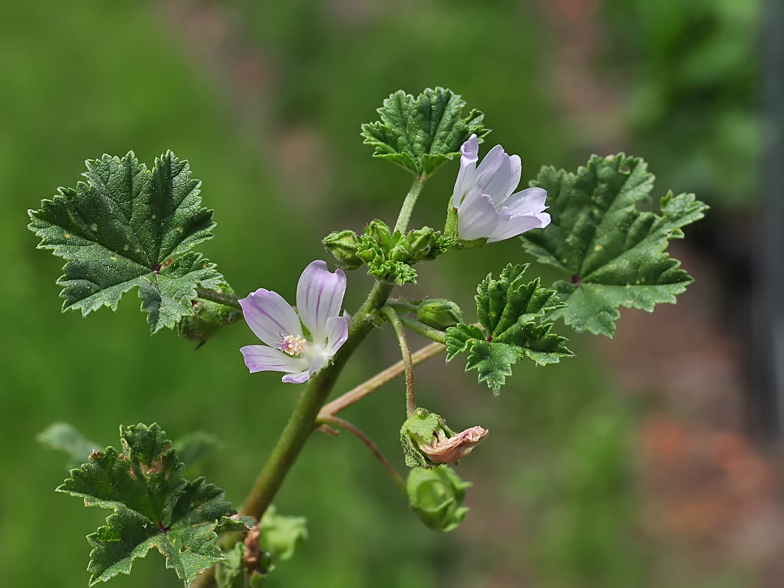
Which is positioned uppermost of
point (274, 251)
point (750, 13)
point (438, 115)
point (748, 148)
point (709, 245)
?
point (750, 13)

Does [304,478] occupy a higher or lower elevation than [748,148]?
lower

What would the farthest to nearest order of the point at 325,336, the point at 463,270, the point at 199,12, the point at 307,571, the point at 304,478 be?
the point at 199,12 < the point at 463,270 < the point at 304,478 < the point at 307,571 < the point at 325,336

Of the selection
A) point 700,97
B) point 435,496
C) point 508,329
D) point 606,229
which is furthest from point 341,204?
point 508,329

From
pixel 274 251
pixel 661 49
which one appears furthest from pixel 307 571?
pixel 661 49

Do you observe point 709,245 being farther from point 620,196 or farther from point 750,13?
point 620,196

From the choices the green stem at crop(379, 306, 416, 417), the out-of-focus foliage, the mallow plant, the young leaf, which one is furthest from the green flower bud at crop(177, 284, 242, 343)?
the out-of-focus foliage

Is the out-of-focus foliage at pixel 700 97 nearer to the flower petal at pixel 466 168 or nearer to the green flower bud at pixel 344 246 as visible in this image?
the flower petal at pixel 466 168
